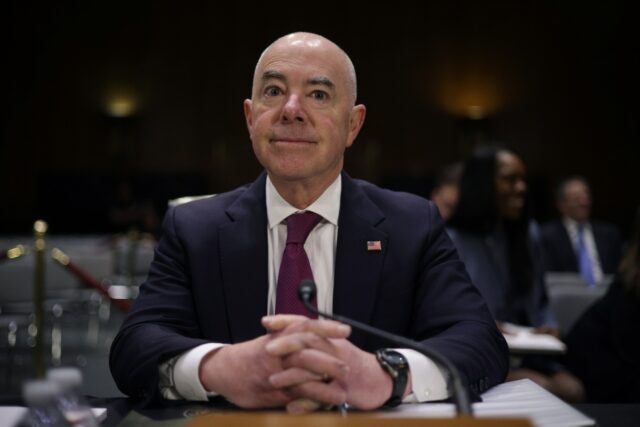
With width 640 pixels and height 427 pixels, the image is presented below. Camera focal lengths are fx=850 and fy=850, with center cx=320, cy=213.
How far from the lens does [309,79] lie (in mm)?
2031

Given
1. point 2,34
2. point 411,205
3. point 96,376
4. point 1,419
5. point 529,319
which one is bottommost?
point 96,376

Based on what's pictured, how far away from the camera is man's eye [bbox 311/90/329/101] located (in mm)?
2052

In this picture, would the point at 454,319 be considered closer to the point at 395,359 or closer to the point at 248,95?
the point at 395,359

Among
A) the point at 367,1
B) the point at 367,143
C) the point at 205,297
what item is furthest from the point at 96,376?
the point at 367,1

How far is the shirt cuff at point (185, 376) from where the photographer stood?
168cm

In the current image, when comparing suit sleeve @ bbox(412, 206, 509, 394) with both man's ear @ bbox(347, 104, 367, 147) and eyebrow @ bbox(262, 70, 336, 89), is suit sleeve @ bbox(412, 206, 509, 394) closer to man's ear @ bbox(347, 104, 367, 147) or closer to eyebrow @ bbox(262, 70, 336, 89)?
man's ear @ bbox(347, 104, 367, 147)

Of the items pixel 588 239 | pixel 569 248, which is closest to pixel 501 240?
pixel 569 248

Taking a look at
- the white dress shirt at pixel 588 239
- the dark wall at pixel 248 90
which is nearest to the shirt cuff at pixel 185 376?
the white dress shirt at pixel 588 239

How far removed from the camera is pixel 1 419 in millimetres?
1463

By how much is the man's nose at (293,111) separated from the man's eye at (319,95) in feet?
0.16

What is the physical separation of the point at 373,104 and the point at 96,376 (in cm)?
927

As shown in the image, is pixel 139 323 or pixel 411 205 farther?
pixel 411 205

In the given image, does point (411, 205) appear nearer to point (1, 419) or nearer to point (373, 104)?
point (1, 419)

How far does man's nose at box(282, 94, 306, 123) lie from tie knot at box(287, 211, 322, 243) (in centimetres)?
25
